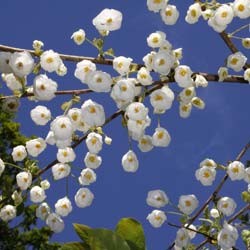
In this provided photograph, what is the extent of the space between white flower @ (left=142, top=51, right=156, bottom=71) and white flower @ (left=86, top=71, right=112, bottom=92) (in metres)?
0.22

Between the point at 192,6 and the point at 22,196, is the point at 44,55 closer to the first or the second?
the point at 192,6

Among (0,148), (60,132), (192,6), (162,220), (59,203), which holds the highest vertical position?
(0,148)

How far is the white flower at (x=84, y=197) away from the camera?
313cm

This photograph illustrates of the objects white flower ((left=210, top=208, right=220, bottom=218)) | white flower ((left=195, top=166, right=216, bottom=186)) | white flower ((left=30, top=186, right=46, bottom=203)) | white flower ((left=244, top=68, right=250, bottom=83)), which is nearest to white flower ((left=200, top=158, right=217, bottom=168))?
white flower ((left=195, top=166, right=216, bottom=186))

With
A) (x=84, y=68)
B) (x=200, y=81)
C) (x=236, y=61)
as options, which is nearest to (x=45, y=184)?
(x=84, y=68)

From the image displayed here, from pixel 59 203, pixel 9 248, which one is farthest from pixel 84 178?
pixel 9 248

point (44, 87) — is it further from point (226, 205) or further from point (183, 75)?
point (226, 205)

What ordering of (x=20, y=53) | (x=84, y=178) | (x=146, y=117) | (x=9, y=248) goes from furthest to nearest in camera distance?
(x=9, y=248) → (x=84, y=178) → (x=146, y=117) → (x=20, y=53)

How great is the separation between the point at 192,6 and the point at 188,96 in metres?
0.43

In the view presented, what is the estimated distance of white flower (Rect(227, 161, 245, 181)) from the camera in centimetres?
280

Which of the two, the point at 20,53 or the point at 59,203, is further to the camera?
the point at 59,203

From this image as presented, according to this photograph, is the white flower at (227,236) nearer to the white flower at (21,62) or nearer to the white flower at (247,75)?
the white flower at (247,75)

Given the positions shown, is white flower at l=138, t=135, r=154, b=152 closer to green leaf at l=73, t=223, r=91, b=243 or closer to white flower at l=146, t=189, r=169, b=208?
white flower at l=146, t=189, r=169, b=208

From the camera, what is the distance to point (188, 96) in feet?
8.95
